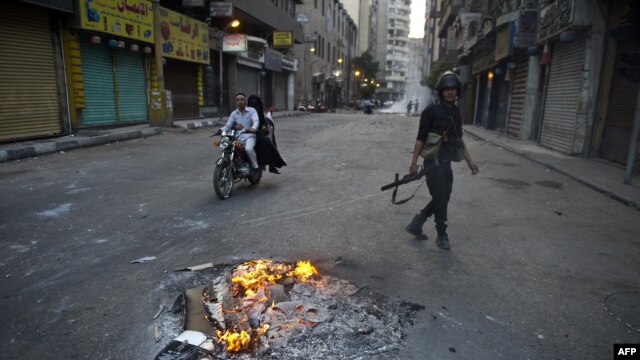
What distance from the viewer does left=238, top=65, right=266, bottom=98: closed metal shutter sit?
1231 inches

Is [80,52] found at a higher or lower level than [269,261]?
higher

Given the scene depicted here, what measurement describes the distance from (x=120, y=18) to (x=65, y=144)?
23.2 feet

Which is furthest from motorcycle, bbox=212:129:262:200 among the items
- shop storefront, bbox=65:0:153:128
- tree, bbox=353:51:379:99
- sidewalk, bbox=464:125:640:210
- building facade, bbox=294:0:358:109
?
tree, bbox=353:51:379:99

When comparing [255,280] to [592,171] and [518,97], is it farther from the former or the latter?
[518,97]

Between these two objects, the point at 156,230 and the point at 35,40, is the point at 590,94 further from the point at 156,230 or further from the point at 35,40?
the point at 35,40

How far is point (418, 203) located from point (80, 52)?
562 inches

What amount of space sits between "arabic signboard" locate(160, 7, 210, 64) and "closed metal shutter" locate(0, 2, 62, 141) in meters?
7.22

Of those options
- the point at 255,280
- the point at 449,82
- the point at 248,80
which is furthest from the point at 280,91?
the point at 255,280

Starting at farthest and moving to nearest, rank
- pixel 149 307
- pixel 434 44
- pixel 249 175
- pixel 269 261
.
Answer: pixel 434 44, pixel 249 175, pixel 269 261, pixel 149 307

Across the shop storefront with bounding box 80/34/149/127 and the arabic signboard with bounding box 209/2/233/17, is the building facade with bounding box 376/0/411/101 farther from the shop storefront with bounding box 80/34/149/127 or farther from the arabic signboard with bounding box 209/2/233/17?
the shop storefront with bounding box 80/34/149/127

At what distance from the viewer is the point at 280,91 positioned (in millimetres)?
41812

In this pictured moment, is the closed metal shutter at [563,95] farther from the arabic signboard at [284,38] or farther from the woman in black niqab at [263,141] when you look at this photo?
the arabic signboard at [284,38]

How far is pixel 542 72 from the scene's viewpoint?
58.6 feet

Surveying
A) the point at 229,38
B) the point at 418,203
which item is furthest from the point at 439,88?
the point at 229,38
